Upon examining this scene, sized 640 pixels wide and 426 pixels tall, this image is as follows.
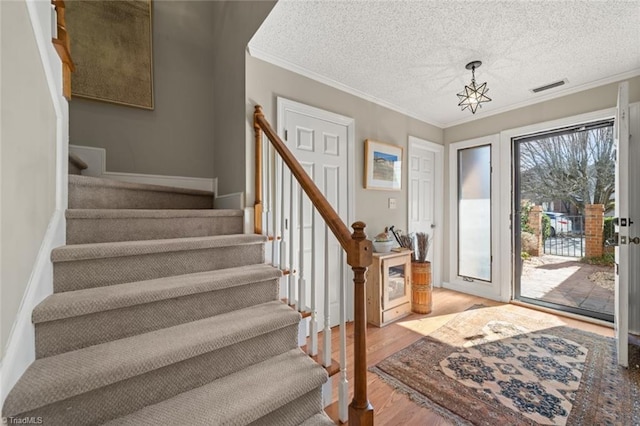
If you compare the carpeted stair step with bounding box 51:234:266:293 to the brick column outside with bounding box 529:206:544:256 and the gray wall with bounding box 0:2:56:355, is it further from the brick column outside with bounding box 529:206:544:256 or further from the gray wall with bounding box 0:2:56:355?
the brick column outside with bounding box 529:206:544:256

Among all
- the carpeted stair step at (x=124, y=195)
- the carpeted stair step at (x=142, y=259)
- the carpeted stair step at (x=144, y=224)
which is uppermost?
the carpeted stair step at (x=124, y=195)

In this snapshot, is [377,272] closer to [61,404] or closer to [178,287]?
[178,287]

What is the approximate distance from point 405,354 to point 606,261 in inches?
97.0

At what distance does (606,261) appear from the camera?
2760 millimetres

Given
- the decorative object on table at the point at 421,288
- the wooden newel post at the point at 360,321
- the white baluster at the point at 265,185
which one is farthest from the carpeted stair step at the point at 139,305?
the decorative object on table at the point at 421,288

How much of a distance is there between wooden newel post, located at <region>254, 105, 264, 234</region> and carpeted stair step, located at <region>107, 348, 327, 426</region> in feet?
3.19

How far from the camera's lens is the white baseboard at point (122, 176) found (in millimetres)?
2119

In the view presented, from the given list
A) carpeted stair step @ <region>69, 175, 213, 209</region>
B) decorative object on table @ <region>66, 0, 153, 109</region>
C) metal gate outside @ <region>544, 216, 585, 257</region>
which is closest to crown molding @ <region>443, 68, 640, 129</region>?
metal gate outside @ <region>544, 216, 585, 257</region>

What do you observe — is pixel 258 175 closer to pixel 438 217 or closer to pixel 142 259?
pixel 142 259

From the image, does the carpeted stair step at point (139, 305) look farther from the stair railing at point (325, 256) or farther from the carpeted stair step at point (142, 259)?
the stair railing at point (325, 256)

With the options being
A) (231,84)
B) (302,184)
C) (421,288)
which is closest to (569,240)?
(421,288)

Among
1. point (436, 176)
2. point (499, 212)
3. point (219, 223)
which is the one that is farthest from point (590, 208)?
point (219, 223)

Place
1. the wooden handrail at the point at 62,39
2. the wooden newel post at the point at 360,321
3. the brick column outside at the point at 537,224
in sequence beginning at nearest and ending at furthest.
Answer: the wooden newel post at the point at 360,321 → the wooden handrail at the point at 62,39 → the brick column outside at the point at 537,224

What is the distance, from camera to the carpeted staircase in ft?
3.05
